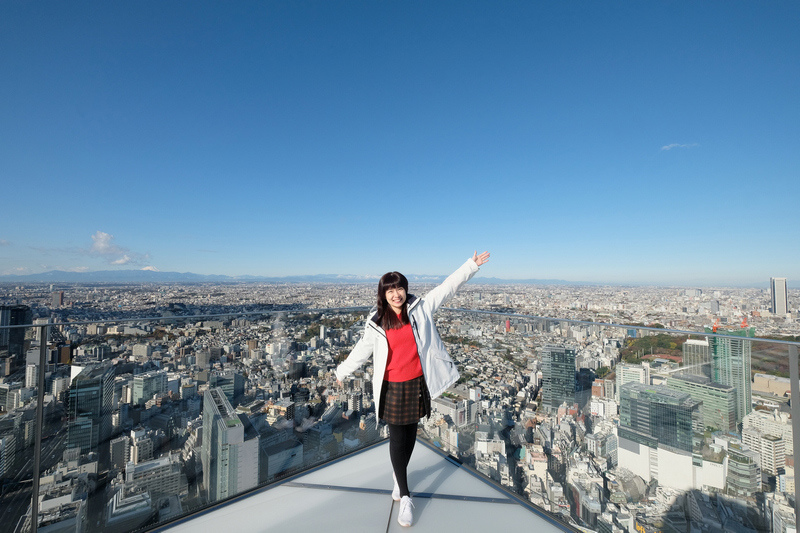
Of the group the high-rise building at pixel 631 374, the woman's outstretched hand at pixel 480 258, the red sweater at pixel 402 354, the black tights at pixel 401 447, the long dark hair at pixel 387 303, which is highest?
the woman's outstretched hand at pixel 480 258

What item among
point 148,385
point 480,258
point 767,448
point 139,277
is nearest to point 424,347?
point 480,258

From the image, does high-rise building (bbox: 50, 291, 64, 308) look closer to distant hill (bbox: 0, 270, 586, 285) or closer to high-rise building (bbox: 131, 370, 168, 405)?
high-rise building (bbox: 131, 370, 168, 405)

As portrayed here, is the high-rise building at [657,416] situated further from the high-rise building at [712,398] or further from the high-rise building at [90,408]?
the high-rise building at [90,408]

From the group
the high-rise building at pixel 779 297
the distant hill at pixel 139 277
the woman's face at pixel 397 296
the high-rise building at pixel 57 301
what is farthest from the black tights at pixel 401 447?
the distant hill at pixel 139 277

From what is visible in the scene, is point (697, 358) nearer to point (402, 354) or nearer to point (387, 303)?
point (402, 354)

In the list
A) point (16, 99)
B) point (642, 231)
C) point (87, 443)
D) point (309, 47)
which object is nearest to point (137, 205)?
point (16, 99)

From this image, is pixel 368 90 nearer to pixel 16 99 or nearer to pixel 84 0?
pixel 84 0

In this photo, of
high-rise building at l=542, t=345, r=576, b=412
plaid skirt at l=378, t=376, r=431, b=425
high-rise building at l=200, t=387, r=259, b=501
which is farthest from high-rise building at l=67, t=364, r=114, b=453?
high-rise building at l=542, t=345, r=576, b=412
